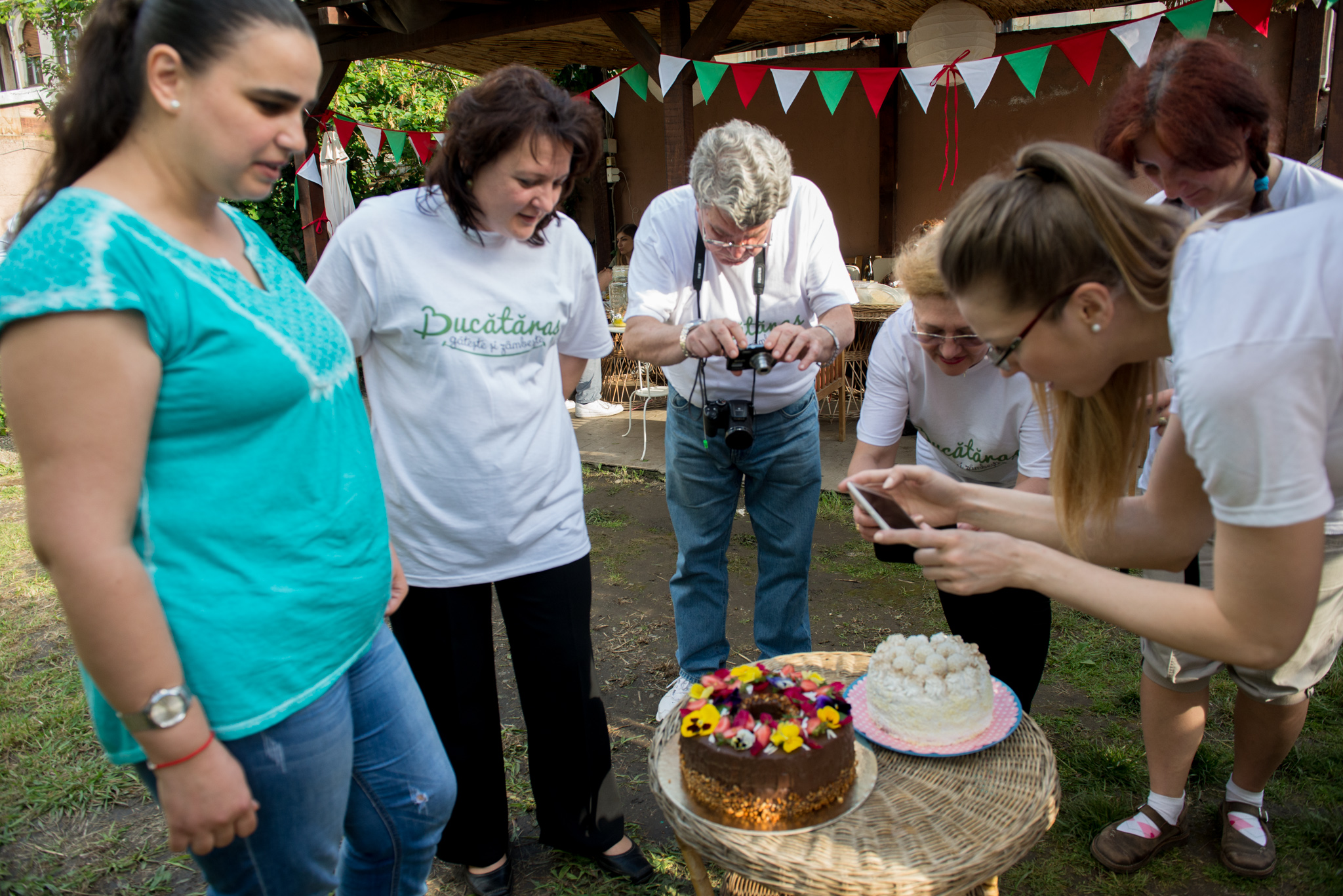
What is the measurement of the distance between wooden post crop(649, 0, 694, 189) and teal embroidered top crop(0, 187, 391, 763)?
484cm

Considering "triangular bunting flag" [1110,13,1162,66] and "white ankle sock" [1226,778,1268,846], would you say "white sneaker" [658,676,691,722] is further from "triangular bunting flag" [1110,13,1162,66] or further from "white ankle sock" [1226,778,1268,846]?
"triangular bunting flag" [1110,13,1162,66]

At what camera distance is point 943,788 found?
177 cm

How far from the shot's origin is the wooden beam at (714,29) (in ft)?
17.8

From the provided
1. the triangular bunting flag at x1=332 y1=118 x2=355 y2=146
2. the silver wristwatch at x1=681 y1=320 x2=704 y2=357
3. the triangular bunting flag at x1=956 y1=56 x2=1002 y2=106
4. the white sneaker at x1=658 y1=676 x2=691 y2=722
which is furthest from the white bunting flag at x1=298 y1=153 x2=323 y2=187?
the white sneaker at x1=658 y1=676 x2=691 y2=722

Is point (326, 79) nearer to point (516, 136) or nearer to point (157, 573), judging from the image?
point (516, 136)

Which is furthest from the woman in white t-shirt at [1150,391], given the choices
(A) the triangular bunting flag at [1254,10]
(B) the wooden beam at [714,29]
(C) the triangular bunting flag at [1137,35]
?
(B) the wooden beam at [714,29]

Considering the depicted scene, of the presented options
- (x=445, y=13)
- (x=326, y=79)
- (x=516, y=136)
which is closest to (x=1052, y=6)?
(x=445, y=13)

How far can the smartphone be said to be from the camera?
1.74 m

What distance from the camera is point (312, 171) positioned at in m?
8.38

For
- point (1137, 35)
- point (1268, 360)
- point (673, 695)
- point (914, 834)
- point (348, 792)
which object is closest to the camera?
point (1268, 360)

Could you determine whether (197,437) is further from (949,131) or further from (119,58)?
(949,131)

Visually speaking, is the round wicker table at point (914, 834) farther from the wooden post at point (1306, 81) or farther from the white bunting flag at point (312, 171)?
the white bunting flag at point (312, 171)

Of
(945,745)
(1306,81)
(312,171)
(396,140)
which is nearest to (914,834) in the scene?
(945,745)

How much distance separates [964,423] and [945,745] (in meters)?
0.89
